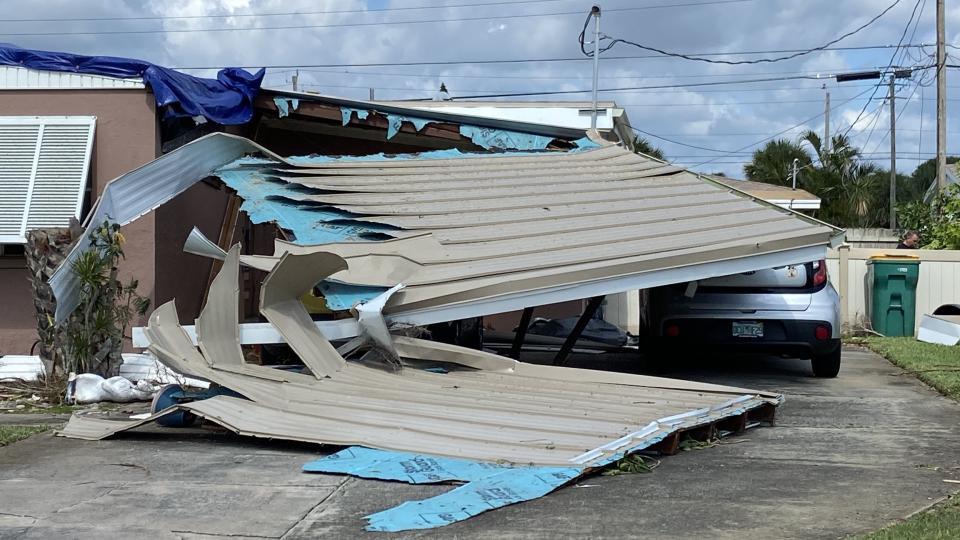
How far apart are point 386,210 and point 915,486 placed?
496cm

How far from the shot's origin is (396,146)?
14.1 meters

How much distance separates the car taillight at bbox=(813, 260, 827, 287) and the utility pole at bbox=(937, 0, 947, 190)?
15.9 meters

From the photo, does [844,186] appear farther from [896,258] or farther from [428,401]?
[428,401]

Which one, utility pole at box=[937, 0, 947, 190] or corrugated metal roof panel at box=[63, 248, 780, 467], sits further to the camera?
utility pole at box=[937, 0, 947, 190]

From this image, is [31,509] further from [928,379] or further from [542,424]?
[928,379]

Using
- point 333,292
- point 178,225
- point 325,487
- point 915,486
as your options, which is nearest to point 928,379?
point 915,486

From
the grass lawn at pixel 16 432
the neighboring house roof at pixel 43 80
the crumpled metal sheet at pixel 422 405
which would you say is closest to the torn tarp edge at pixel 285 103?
the neighboring house roof at pixel 43 80

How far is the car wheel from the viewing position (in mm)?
10695

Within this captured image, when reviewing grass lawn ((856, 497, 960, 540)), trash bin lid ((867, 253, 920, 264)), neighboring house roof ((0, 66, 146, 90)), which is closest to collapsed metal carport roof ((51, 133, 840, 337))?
neighboring house roof ((0, 66, 146, 90))

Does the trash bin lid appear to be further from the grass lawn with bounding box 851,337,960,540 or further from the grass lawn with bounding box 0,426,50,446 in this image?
the grass lawn with bounding box 0,426,50,446

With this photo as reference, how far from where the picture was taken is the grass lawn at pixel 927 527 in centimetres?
454

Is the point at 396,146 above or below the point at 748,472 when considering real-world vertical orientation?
above

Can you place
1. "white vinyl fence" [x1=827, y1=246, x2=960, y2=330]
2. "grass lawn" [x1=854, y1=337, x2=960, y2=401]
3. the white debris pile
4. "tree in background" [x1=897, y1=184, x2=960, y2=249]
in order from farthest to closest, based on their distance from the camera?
"tree in background" [x1=897, y1=184, x2=960, y2=249]
"white vinyl fence" [x1=827, y1=246, x2=960, y2=330]
"grass lawn" [x1=854, y1=337, x2=960, y2=401]
the white debris pile

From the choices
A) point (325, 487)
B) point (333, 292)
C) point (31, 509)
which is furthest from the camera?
point (333, 292)
